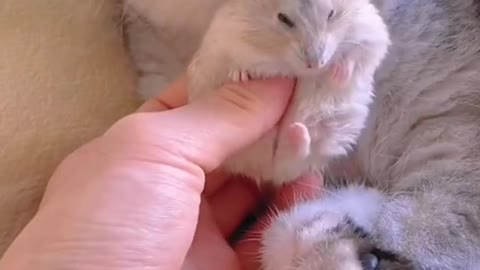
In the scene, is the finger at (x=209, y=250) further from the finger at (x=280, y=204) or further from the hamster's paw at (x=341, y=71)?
the hamster's paw at (x=341, y=71)

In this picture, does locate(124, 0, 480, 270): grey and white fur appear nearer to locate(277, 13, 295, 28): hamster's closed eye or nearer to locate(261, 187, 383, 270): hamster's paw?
locate(261, 187, 383, 270): hamster's paw

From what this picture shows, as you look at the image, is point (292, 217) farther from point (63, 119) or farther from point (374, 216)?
point (63, 119)

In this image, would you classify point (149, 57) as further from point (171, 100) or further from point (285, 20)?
point (285, 20)

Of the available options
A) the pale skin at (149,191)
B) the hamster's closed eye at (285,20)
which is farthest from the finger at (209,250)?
the hamster's closed eye at (285,20)

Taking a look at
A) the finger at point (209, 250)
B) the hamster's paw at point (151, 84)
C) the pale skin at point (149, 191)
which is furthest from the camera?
the hamster's paw at point (151, 84)

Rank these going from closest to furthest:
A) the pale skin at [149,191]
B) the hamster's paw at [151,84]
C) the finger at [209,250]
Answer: the pale skin at [149,191], the finger at [209,250], the hamster's paw at [151,84]

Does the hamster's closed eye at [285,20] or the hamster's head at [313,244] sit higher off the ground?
the hamster's closed eye at [285,20]

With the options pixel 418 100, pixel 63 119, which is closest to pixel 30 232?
pixel 63 119
